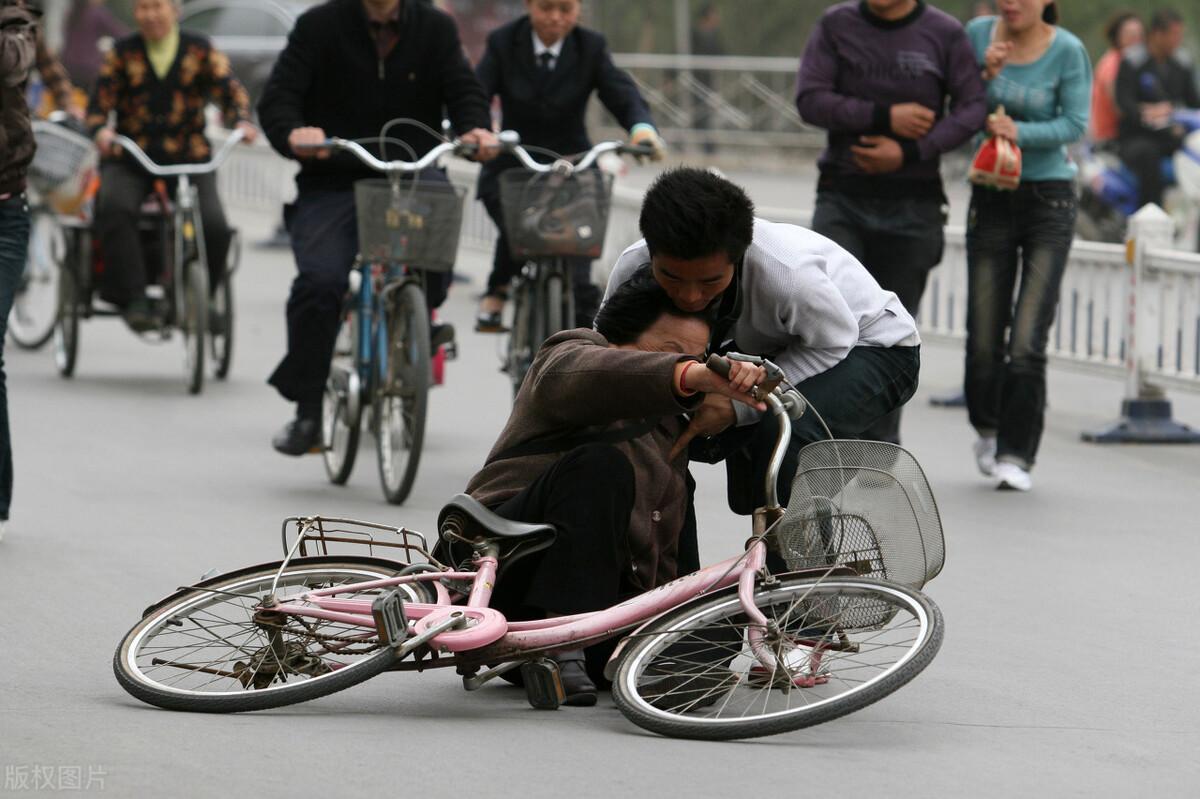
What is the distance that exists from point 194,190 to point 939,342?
4.39 m

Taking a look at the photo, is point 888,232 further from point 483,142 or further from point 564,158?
point 483,142

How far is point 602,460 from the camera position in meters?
5.46

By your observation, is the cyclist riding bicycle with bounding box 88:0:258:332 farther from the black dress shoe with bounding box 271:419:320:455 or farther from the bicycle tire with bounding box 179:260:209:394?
the black dress shoe with bounding box 271:419:320:455

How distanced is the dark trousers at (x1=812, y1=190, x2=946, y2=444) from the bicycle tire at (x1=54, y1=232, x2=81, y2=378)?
4.62 metres

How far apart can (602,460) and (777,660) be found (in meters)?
0.61

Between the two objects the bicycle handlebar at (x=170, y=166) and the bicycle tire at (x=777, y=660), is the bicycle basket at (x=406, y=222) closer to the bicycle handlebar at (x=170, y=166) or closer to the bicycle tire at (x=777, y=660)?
the bicycle handlebar at (x=170, y=166)

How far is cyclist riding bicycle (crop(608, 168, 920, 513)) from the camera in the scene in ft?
17.9

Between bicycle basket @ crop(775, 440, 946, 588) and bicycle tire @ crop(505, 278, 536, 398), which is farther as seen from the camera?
bicycle tire @ crop(505, 278, 536, 398)

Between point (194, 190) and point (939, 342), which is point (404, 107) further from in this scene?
point (939, 342)

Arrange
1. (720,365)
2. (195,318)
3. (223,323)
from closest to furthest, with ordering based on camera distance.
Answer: (720,365)
(195,318)
(223,323)

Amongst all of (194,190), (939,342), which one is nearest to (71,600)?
(194,190)

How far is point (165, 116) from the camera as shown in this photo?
1228cm

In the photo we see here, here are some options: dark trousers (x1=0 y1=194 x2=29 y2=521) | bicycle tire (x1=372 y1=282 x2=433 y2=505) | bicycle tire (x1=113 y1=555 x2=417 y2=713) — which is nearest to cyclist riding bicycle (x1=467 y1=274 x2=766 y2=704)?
bicycle tire (x1=113 y1=555 x2=417 y2=713)

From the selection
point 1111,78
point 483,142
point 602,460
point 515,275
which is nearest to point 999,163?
point 483,142
